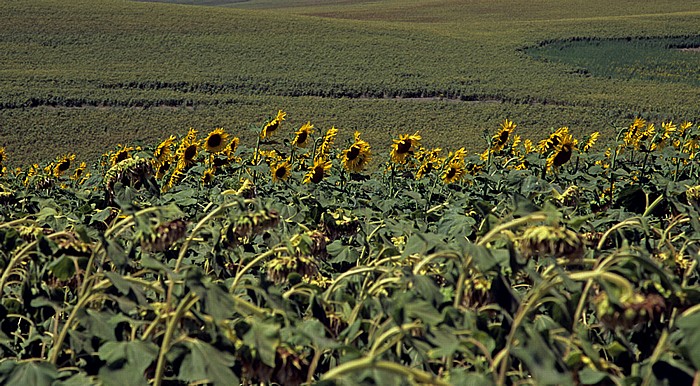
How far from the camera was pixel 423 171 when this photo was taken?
6242mm

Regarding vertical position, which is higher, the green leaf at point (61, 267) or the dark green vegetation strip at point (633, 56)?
the green leaf at point (61, 267)

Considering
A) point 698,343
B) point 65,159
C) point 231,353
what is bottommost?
point 65,159

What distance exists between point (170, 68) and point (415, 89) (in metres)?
11.5

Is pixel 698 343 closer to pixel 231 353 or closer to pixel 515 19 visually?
pixel 231 353

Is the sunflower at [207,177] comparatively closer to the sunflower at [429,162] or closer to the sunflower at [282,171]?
the sunflower at [282,171]

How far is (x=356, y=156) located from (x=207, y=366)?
408cm

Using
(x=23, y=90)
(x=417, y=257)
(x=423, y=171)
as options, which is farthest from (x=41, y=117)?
(x=417, y=257)

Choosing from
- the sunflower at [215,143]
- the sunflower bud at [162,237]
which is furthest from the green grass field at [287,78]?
the sunflower bud at [162,237]

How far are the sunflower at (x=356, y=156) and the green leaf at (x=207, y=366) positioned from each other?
156 inches

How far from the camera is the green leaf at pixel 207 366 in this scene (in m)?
1.50

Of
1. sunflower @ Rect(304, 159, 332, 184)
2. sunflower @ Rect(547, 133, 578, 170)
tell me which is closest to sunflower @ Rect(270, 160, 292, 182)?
sunflower @ Rect(304, 159, 332, 184)

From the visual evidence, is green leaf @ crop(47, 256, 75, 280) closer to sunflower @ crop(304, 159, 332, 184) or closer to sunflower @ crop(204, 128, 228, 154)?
sunflower @ crop(304, 159, 332, 184)

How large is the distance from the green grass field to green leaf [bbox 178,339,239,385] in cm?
1908

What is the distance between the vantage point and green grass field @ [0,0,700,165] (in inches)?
1085
